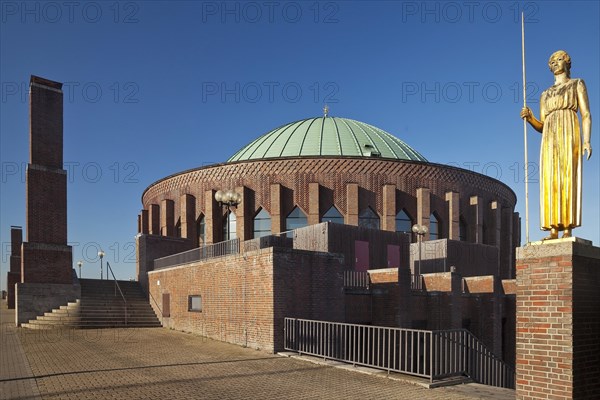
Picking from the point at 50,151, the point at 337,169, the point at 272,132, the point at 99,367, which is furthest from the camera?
the point at 272,132

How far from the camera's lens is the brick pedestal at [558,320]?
6238 millimetres

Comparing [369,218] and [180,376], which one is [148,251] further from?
[180,376]

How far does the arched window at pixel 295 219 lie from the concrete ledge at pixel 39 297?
14.2 m

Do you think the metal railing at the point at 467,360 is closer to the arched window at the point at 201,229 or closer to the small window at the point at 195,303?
the small window at the point at 195,303

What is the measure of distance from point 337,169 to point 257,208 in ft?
20.6

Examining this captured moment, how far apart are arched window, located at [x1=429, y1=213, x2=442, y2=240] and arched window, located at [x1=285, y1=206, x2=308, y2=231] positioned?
9.56 meters

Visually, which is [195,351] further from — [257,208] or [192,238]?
[192,238]

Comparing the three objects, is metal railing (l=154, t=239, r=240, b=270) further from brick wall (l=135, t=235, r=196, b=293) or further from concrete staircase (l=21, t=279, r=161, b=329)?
concrete staircase (l=21, t=279, r=161, b=329)

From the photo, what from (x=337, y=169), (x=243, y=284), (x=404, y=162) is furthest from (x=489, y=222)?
(x=243, y=284)

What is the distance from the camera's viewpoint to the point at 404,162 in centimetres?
3441

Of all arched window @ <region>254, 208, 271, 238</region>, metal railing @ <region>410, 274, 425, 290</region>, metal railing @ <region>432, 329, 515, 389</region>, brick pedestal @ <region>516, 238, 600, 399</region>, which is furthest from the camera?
arched window @ <region>254, 208, 271, 238</region>

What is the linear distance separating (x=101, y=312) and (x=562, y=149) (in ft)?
71.7

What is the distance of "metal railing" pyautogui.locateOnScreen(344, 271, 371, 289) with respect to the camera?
2038 cm

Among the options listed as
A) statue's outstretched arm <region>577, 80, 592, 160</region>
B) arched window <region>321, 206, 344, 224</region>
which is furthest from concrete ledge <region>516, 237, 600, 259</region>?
arched window <region>321, 206, 344, 224</region>
